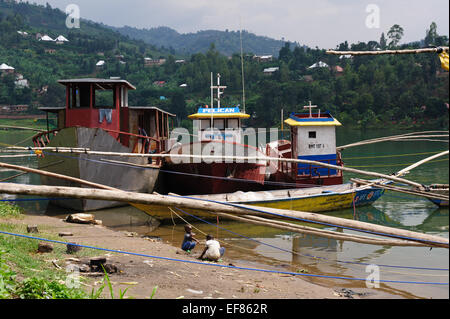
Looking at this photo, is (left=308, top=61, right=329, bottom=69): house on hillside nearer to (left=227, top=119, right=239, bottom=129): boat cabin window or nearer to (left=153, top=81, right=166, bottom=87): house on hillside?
(left=153, top=81, right=166, bottom=87): house on hillside

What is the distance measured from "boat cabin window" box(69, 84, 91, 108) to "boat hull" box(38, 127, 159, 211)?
2.59m

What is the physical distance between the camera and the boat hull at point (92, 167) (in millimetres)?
17033

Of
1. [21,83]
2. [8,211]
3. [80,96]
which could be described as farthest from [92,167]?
[21,83]

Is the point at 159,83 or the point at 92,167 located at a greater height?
the point at 159,83

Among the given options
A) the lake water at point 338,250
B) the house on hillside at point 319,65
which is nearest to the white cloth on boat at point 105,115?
the lake water at point 338,250

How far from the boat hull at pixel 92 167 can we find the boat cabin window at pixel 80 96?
2.59 m

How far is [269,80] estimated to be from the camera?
100 metres

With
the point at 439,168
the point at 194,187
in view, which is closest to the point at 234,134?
the point at 194,187

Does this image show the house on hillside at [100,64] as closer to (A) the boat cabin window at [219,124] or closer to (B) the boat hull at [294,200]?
(A) the boat cabin window at [219,124]

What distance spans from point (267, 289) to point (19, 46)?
143m

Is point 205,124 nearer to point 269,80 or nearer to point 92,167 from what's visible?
point 92,167

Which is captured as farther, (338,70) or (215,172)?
(338,70)

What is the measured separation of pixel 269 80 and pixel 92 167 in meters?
85.7

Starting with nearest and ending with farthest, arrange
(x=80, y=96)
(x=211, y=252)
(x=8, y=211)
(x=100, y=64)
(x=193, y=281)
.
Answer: (x=193, y=281), (x=211, y=252), (x=8, y=211), (x=80, y=96), (x=100, y=64)
